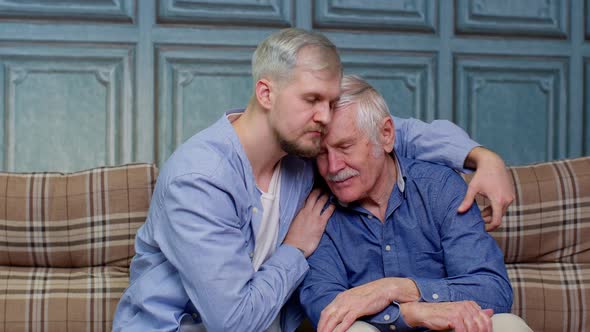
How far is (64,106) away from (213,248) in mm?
1323

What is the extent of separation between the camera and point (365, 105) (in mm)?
1904

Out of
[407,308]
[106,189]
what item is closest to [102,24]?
[106,189]

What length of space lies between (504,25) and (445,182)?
135cm

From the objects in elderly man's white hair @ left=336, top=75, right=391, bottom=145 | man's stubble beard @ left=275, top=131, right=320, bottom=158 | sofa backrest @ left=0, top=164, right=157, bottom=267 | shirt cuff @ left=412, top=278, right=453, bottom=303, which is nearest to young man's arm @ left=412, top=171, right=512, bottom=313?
shirt cuff @ left=412, top=278, right=453, bottom=303

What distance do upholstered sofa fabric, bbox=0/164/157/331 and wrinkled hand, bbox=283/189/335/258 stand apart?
21.3 inches

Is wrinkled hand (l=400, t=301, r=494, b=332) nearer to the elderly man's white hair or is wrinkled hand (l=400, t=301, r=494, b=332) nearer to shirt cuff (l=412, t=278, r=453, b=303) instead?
shirt cuff (l=412, t=278, r=453, b=303)

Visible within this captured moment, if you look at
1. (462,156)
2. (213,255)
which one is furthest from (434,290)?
(213,255)

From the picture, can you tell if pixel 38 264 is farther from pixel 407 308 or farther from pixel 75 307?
pixel 407 308

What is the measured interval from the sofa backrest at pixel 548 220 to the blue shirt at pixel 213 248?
0.52m

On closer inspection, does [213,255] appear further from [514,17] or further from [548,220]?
[514,17]

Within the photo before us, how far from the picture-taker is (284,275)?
1.83 metres

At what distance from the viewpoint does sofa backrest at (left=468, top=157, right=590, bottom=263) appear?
246cm

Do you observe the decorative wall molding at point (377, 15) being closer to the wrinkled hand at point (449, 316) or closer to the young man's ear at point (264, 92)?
the young man's ear at point (264, 92)

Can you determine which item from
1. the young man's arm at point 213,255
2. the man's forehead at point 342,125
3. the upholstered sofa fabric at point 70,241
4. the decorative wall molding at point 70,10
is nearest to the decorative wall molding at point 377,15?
the decorative wall molding at point 70,10
